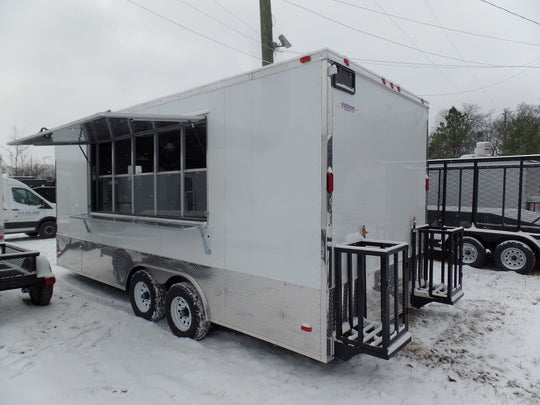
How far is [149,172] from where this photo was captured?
15.7 feet

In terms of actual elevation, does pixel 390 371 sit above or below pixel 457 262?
below

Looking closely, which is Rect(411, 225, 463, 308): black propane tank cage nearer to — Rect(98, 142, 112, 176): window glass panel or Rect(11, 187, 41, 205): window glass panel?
Rect(98, 142, 112, 176): window glass panel

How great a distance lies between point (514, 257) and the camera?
7.25 m

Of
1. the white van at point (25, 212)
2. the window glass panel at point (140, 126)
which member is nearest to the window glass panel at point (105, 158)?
the window glass panel at point (140, 126)

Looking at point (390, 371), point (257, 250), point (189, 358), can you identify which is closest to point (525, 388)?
point (390, 371)

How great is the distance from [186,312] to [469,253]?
627 cm

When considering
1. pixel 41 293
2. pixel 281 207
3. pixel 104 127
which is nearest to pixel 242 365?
pixel 281 207

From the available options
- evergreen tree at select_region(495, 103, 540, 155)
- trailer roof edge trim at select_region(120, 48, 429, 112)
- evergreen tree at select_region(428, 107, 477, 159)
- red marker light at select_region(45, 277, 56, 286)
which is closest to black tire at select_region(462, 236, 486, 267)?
trailer roof edge trim at select_region(120, 48, 429, 112)

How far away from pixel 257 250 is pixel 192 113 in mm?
1753

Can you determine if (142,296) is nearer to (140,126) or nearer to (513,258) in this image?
(140,126)

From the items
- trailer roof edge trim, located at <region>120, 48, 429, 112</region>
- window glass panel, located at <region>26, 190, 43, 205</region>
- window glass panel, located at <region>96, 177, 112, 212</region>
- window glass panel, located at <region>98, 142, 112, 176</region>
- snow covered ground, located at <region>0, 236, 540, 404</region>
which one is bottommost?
snow covered ground, located at <region>0, 236, 540, 404</region>

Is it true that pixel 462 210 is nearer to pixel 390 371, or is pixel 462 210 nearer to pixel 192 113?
pixel 390 371

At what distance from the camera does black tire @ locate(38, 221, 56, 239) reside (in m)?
12.3

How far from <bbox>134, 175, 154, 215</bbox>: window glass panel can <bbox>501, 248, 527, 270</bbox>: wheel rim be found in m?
6.75
